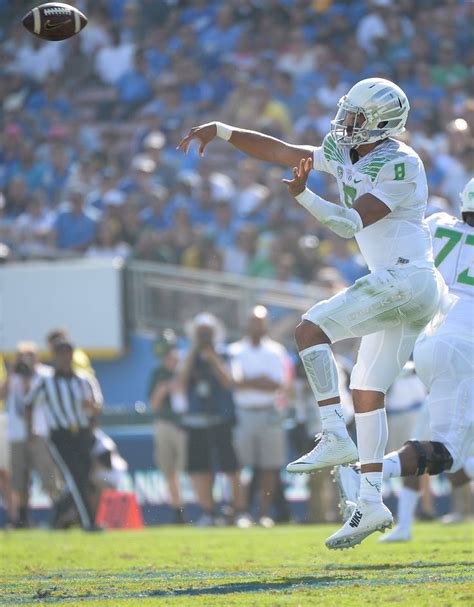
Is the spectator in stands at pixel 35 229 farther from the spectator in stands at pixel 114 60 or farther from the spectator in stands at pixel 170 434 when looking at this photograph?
the spectator in stands at pixel 170 434

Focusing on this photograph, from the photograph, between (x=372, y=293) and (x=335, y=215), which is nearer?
(x=335, y=215)

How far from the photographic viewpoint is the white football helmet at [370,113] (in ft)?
19.1

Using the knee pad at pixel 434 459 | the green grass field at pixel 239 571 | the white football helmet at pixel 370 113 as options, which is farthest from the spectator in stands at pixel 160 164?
the white football helmet at pixel 370 113

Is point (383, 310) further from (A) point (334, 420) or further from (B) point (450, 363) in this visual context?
(B) point (450, 363)

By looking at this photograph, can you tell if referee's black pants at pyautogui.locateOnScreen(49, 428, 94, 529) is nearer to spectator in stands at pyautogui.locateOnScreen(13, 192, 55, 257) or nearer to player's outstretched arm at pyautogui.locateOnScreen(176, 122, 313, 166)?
spectator in stands at pyautogui.locateOnScreen(13, 192, 55, 257)

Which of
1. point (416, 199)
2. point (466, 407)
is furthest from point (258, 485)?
point (416, 199)

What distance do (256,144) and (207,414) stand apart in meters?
5.09

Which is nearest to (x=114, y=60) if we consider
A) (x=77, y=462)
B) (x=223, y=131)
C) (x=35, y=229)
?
(x=35, y=229)

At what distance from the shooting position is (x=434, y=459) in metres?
6.29

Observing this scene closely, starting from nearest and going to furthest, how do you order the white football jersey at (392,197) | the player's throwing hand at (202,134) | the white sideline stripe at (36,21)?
the white football jersey at (392,197) < the player's throwing hand at (202,134) < the white sideline stripe at (36,21)

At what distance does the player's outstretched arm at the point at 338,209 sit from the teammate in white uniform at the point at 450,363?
3.71ft

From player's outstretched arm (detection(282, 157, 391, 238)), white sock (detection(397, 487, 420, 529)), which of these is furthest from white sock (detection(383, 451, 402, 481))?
white sock (detection(397, 487, 420, 529))

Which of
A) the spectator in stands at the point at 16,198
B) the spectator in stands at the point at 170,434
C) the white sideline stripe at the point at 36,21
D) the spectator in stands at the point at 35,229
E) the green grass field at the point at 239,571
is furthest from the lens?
the spectator in stands at the point at 16,198

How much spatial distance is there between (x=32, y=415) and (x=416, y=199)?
6.69 metres
